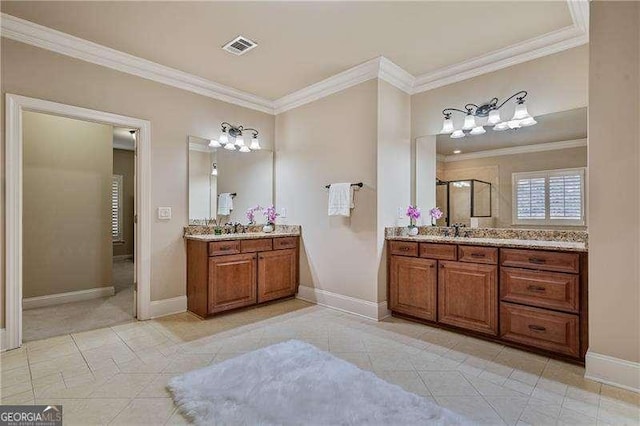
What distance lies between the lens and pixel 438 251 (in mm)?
3199

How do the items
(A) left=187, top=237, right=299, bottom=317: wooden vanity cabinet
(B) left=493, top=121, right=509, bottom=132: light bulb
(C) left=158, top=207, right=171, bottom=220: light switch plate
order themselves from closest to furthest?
(B) left=493, top=121, right=509, bottom=132: light bulb, (A) left=187, top=237, right=299, bottom=317: wooden vanity cabinet, (C) left=158, top=207, right=171, bottom=220: light switch plate

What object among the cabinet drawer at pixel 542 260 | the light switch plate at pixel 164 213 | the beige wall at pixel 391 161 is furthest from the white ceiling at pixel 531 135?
the light switch plate at pixel 164 213

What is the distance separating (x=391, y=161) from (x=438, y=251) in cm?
111

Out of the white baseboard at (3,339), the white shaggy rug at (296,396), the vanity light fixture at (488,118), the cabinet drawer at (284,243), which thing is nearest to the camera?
the white shaggy rug at (296,396)

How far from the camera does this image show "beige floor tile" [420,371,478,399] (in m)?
2.06

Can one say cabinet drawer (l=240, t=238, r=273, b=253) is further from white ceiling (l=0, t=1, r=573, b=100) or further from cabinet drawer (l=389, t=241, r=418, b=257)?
white ceiling (l=0, t=1, r=573, b=100)

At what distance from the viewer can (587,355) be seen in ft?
7.41

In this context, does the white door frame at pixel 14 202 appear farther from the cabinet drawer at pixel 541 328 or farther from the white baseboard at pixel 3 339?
the cabinet drawer at pixel 541 328

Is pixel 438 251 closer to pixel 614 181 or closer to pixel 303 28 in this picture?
pixel 614 181

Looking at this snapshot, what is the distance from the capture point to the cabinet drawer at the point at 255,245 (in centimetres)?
376

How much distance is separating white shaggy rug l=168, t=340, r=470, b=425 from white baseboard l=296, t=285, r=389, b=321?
1.17 m

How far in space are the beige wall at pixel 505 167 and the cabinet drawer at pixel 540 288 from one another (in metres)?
0.66

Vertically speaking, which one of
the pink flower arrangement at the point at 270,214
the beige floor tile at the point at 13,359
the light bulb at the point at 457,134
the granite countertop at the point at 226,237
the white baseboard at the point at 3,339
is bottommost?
the beige floor tile at the point at 13,359

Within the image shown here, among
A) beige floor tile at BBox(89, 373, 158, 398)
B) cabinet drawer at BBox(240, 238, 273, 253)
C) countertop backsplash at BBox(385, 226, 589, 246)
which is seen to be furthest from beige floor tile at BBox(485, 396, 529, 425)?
cabinet drawer at BBox(240, 238, 273, 253)
